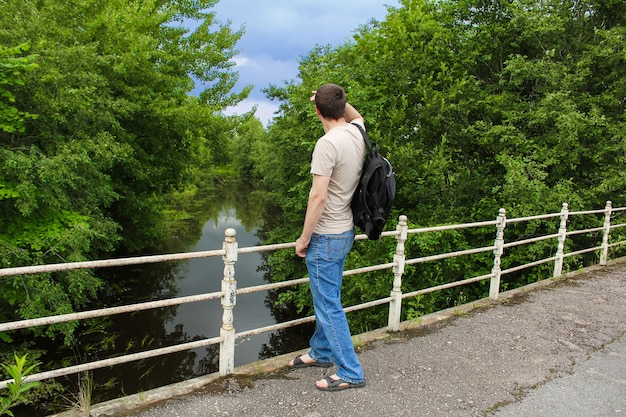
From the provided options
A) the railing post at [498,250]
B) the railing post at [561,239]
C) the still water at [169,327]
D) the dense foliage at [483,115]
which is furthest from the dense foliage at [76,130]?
the railing post at [561,239]

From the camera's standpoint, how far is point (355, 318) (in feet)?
35.1

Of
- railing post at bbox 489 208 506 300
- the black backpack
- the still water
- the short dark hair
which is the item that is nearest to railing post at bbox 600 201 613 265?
railing post at bbox 489 208 506 300

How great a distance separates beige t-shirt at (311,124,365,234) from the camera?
2.91m

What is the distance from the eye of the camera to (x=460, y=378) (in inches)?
143

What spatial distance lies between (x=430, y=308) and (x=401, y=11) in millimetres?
10508

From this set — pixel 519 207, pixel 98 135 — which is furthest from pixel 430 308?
pixel 98 135

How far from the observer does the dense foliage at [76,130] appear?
285 inches

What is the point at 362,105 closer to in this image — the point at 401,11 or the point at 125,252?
the point at 401,11

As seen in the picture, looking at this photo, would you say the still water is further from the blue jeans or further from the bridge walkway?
the blue jeans

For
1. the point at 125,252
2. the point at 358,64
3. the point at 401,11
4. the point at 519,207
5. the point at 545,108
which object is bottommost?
the point at 125,252

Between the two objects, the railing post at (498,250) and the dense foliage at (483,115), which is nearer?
the railing post at (498,250)

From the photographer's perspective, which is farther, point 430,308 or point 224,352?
point 430,308

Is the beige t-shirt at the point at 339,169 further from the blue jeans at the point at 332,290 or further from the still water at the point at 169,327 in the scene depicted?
the still water at the point at 169,327

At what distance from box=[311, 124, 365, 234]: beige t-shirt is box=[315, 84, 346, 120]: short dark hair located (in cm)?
12
